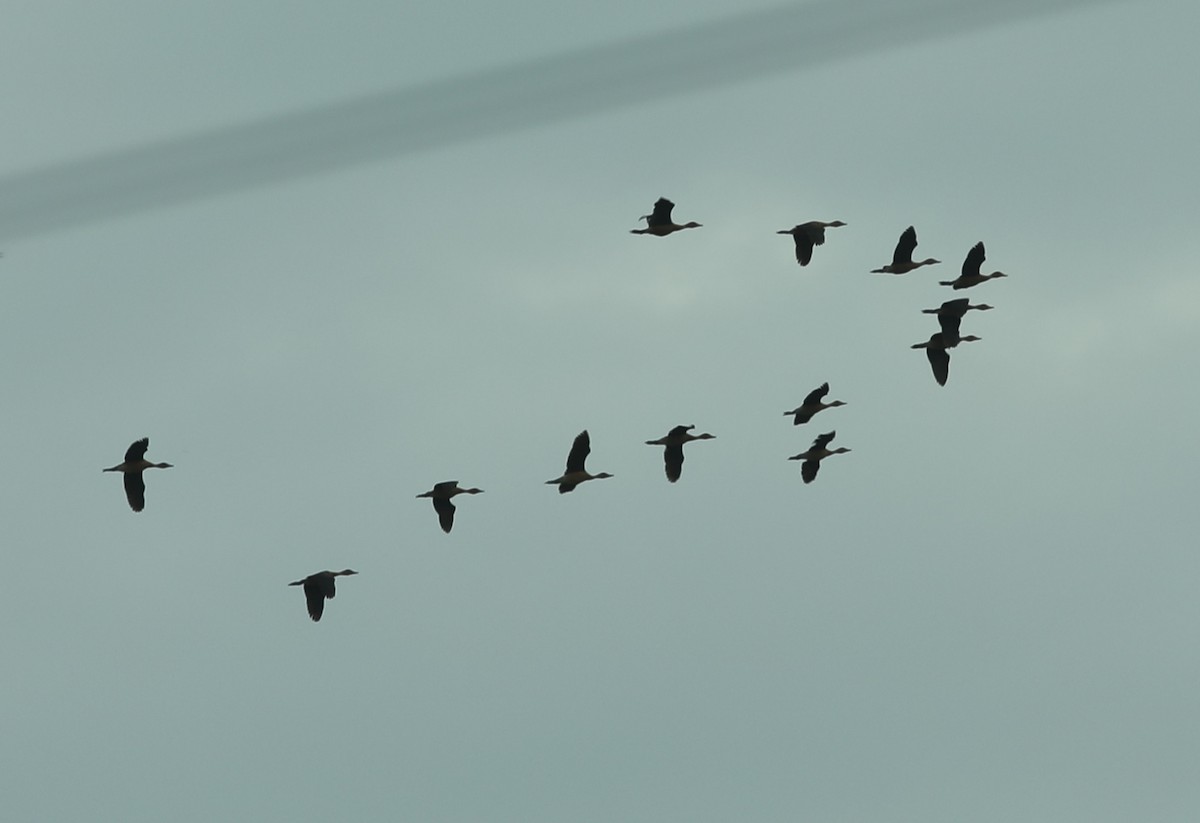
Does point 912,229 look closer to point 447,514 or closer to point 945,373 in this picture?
point 945,373

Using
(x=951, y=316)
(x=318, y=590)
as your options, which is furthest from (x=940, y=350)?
(x=318, y=590)

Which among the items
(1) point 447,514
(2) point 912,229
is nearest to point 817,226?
(2) point 912,229

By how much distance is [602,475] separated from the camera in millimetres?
81812

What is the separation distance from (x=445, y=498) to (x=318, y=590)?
345 centimetres

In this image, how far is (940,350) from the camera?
8138cm

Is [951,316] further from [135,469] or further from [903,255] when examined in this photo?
[135,469]

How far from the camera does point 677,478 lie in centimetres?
8200

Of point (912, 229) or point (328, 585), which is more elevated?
point (912, 229)

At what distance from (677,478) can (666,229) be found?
5.65m

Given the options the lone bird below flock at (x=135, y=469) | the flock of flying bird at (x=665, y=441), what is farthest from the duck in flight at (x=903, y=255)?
the lone bird below flock at (x=135, y=469)

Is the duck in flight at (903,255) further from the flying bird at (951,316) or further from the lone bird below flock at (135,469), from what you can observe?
Answer: the lone bird below flock at (135,469)

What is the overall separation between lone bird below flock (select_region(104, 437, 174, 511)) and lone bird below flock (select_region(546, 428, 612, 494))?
8.01 m

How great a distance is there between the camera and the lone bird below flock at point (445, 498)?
267ft

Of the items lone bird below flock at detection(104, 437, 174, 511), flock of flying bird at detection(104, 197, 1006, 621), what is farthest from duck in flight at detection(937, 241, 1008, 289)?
lone bird below flock at detection(104, 437, 174, 511)
